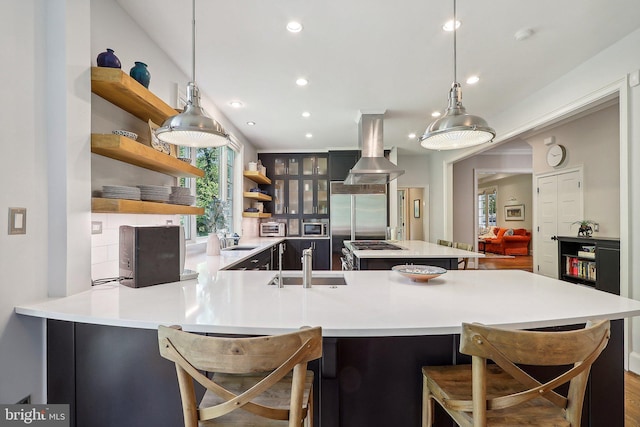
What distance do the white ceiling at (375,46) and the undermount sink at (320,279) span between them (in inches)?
72.7

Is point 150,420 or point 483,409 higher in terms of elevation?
point 483,409

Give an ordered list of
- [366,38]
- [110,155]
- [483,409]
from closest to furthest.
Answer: [483,409] → [110,155] → [366,38]

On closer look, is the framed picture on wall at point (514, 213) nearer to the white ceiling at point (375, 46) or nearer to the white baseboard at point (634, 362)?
the white ceiling at point (375, 46)

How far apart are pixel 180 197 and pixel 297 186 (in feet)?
13.7

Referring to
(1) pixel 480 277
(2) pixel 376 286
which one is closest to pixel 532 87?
(1) pixel 480 277

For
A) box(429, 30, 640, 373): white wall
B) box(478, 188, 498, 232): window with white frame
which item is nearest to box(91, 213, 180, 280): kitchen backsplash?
box(429, 30, 640, 373): white wall

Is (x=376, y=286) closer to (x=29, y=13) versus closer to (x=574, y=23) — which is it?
(x=29, y=13)

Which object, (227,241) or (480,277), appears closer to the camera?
(480,277)

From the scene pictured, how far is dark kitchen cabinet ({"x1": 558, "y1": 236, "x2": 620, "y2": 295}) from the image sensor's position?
309 cm

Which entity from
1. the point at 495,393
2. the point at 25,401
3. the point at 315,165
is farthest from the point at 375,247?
the point at 25,401

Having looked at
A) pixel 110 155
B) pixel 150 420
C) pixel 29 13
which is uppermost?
pixel 29 13

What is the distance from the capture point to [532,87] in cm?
335

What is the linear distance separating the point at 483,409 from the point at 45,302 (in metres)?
1.84

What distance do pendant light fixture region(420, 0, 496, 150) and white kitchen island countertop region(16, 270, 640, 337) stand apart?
0.91 m
